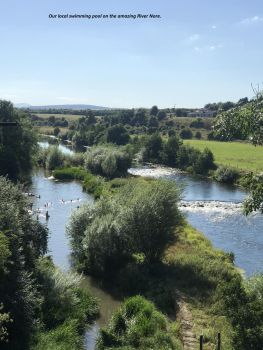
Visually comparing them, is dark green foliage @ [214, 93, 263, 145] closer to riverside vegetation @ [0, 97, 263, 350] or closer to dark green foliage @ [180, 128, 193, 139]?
riverside vegetation @ [0, 97, 263, 350]

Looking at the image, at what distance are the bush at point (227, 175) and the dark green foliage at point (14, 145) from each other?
34.2 metres

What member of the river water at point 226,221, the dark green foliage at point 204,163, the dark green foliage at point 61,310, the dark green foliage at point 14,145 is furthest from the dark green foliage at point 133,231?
the dark green foliage at point 204,163

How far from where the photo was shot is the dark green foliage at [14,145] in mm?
60000

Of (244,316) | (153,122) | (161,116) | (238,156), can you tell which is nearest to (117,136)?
(238,156)

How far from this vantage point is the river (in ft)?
111

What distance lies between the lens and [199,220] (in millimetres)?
52344

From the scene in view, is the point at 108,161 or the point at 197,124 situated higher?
the point at 197,124

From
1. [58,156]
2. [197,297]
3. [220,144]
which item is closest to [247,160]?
[220,144]

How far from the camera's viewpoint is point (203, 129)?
522 feet

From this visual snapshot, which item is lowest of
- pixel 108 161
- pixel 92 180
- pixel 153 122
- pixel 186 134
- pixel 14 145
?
pixel 92 180

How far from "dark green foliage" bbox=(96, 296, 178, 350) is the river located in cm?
147

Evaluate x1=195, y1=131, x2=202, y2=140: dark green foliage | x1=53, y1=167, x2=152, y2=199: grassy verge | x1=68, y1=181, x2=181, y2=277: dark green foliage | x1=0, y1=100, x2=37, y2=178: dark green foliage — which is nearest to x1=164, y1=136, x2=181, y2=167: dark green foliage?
x1=53, y1=167, x2=152, y2=199: grassy verge

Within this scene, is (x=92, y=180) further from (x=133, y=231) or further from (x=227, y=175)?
(x=133, y=231)

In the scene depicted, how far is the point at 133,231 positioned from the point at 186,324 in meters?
8.81
